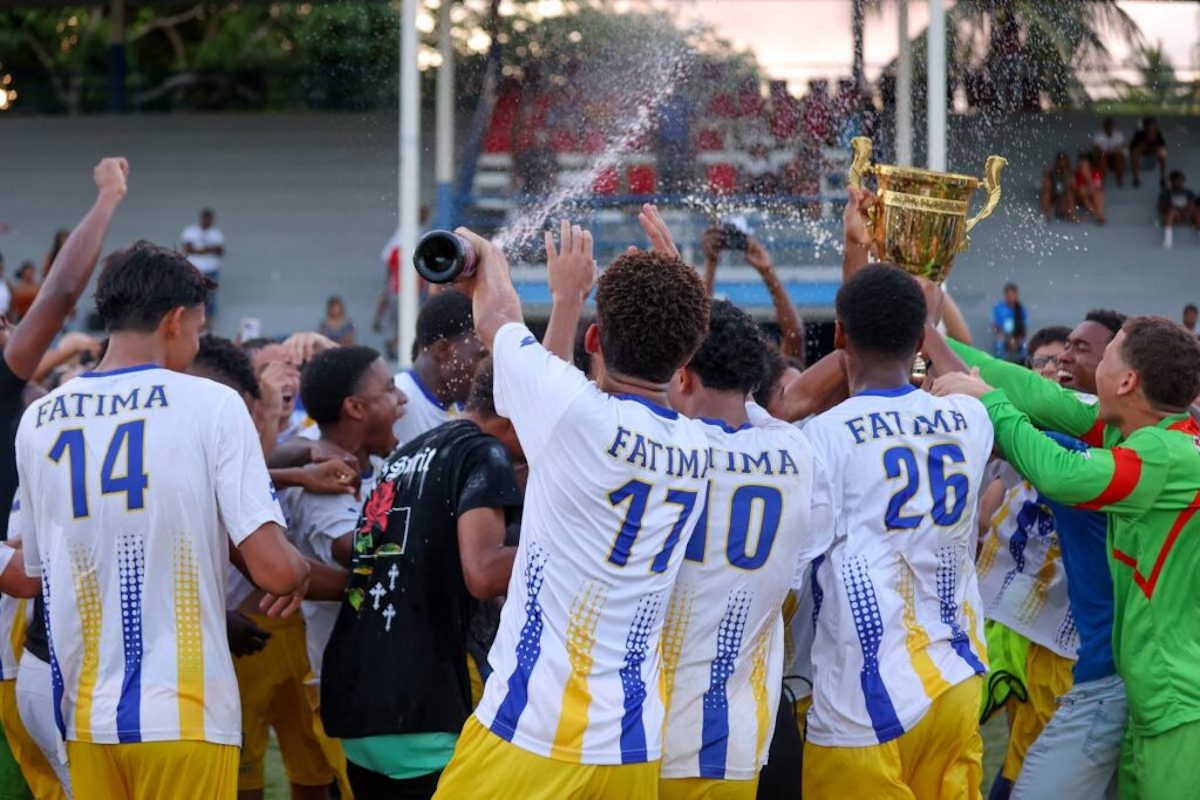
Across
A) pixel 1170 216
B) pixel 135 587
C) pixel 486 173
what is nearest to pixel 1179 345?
pixel 135 587

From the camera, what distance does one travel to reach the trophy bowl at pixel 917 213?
4953 millimetres

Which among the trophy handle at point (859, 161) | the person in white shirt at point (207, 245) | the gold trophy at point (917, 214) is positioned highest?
the person in white shirt at point (207, 245)

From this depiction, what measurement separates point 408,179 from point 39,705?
26.7 feet

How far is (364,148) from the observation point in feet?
81.4

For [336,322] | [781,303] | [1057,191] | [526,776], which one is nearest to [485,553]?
[526,776]

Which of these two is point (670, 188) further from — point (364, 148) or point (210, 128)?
point (210, 128)

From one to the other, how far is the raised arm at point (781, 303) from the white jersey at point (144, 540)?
2824 mm

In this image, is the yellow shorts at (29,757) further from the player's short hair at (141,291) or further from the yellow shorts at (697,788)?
the yellow shorts at (697,788)

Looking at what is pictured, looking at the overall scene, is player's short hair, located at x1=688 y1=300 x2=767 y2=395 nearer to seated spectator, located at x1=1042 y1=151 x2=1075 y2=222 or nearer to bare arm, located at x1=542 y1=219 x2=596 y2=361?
bare arm, located at x1=542 y1=219 x2=596 y2=361

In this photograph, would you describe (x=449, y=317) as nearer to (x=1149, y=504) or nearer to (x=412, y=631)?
(x=412, y=631)

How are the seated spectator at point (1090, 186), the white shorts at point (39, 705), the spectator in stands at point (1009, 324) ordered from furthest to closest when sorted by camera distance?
the seated spectator at point (1090, 186) < the spectator in stands at point (1009, 324) < the white shorts at point (39, 705)

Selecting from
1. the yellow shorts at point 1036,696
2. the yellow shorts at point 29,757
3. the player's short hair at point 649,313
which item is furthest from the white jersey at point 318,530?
the yellow shorts at point 1036,696

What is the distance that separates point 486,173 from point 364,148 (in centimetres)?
974

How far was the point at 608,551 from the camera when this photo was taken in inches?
141
